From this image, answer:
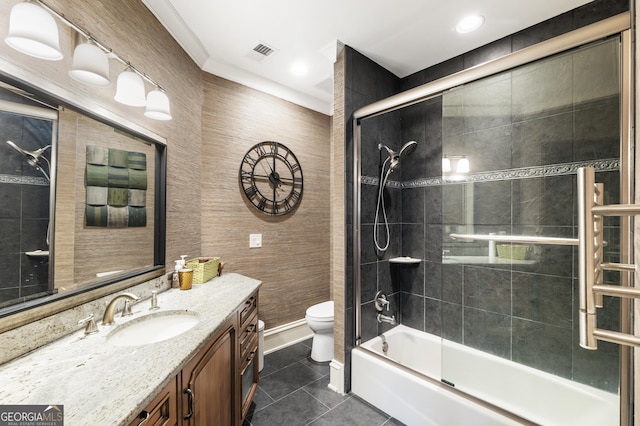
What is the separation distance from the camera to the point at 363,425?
1.65 meters

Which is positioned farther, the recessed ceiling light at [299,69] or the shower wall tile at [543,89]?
the recessed ceiling light at [299,69]

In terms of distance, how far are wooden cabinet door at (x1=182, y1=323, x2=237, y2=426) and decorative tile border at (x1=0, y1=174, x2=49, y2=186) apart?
0.90 m

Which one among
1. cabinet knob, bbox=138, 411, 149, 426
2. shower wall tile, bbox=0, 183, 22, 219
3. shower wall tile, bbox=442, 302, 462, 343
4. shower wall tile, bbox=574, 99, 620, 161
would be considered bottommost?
shower wall tile, bbox=442, 302, 462, 343

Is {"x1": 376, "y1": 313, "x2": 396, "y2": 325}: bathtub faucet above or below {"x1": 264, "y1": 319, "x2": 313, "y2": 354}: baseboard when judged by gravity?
above

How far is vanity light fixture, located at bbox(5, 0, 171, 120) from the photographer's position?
0.86m

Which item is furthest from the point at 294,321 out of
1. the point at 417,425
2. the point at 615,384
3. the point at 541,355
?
the point at 615,384

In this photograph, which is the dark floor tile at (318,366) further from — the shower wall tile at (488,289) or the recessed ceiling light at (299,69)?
the recessed ceiling light at (299,69)

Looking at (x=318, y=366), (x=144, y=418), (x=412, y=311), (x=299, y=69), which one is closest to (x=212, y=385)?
(x=144, y=418)

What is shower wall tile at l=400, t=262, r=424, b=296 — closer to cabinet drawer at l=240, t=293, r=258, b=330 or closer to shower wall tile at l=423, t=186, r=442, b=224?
shower wall tile at l=423, t=186, r=442, b=224

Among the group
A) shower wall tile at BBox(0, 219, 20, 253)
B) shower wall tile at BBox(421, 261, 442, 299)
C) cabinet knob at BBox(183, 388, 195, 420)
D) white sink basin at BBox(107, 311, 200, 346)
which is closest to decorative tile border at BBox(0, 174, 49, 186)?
shower wall tile at BBox(0, 219, 20, 253)

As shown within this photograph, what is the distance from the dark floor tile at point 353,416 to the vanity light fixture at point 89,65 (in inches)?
86.7

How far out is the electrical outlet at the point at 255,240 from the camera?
8.11 ft

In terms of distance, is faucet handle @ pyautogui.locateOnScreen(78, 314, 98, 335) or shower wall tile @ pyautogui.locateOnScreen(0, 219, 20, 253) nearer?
shower wall tile @ pyautogui.locateOnScreen(0, 219, 20, 253)

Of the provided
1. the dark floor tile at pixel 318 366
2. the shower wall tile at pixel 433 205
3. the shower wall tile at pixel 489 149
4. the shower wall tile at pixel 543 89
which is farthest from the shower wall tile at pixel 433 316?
the shower wall tile at pixel 543 89
